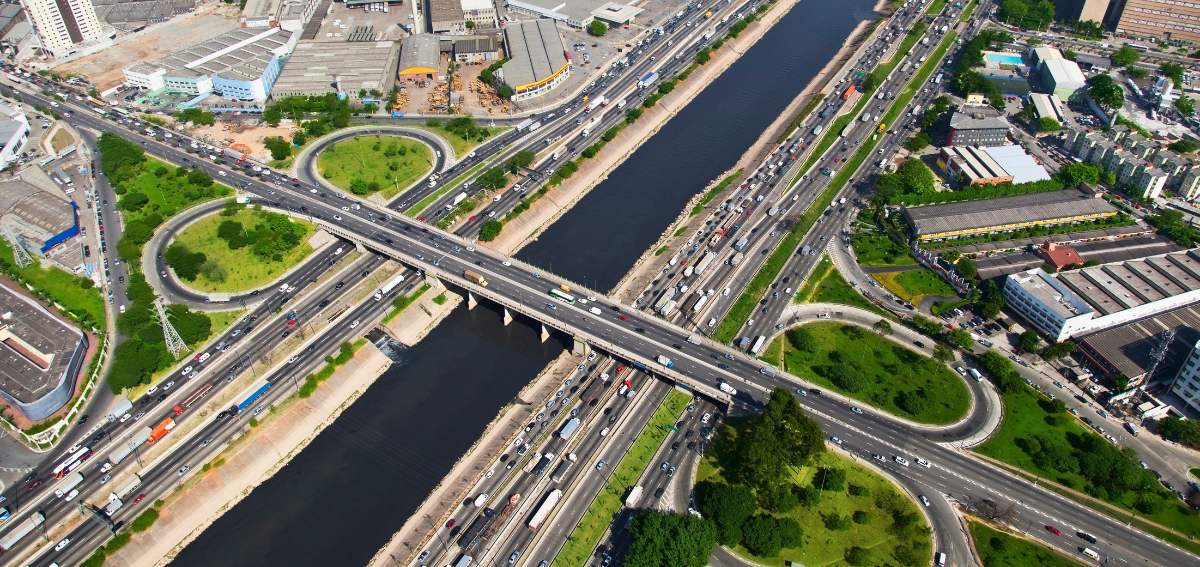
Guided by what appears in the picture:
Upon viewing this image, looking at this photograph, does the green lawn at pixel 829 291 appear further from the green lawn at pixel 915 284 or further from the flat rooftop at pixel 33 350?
the flat rooftop at pixel 33 350

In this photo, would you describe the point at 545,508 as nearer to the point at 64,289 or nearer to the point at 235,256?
the point at 235,256

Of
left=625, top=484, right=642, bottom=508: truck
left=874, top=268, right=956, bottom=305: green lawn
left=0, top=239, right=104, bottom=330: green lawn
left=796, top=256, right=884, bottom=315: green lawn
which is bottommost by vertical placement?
left=625, top=484, right=642, bottom=508: truck

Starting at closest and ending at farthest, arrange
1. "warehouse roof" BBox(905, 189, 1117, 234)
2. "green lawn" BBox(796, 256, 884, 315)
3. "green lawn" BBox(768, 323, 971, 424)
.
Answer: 1. "green lawn" BBox(768, 323, 971, 424)
2. "green lawn" BBox(796, 256, 884, 315)
3. "warehouse roof" BBox(905, 189, 1117, 234)

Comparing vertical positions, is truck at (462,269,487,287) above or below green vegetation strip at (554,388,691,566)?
above

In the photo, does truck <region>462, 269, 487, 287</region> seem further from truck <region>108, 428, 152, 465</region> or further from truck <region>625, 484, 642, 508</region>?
truck <region>108, 428, 152, 465</region>

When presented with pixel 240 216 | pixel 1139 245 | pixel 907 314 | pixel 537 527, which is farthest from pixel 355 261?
pixel 1139 245

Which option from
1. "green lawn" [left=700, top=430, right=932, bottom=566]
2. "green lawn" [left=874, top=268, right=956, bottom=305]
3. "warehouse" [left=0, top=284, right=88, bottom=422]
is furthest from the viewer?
"green lawn" [left=874, top=268, right=956, bottom=305]

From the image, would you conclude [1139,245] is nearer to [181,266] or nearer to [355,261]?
[355,261]

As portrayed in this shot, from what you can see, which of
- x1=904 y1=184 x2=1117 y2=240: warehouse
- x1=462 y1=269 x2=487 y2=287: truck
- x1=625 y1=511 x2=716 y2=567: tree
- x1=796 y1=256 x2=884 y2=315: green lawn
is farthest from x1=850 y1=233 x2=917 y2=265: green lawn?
x1=625 y1=511 x2=716 y2=567: tree
